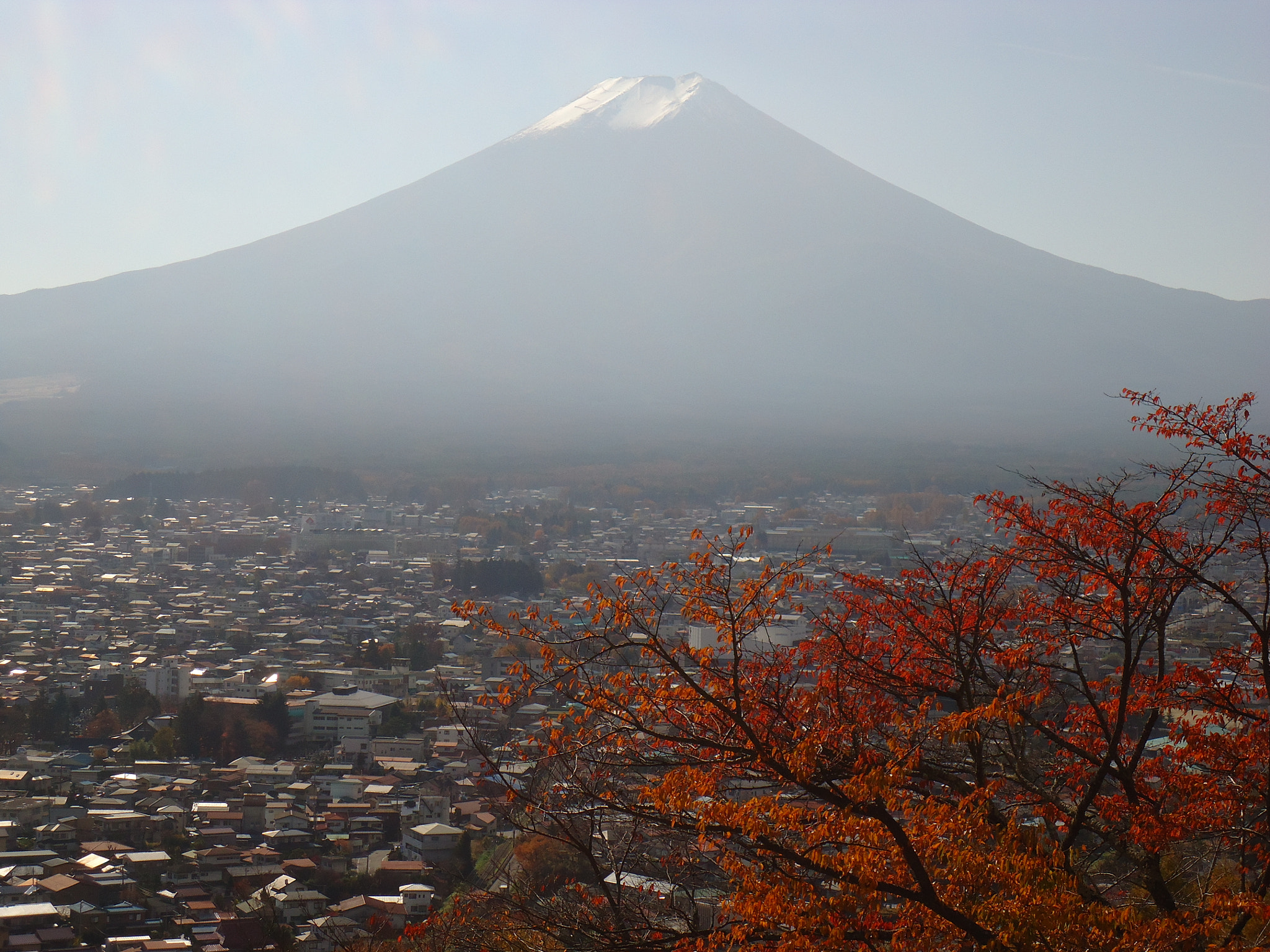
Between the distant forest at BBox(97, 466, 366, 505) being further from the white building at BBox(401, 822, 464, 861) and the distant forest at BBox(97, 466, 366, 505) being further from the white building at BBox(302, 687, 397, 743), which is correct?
the white building at BBox(401, 822, 464, 861)

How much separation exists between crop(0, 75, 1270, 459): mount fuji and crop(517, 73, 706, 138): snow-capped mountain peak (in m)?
0.33

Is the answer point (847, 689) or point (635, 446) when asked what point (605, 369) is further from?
point (847, 689)

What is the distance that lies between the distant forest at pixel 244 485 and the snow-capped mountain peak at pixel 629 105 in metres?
71.9

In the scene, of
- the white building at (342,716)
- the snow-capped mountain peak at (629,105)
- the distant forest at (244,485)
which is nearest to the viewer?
the white building at (342,716)

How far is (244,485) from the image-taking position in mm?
49531

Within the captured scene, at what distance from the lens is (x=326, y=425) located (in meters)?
66.6

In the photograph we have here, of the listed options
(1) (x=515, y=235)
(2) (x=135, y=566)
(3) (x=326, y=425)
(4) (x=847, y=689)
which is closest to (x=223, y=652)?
(2) (x=135, y=566)

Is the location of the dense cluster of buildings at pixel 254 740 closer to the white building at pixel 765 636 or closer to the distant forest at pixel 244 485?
the white building at pixel 765 636

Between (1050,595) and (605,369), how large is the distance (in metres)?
79.3

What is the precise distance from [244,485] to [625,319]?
165ft

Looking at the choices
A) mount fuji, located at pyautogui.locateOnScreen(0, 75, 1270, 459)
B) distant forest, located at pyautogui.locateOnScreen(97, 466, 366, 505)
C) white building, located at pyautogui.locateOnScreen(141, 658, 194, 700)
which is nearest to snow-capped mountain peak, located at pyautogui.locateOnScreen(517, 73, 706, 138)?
mount fuji, located at pyautogui.locateOnScreen(0, 75, 1270, 459)

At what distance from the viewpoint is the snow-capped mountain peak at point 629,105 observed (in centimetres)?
11356

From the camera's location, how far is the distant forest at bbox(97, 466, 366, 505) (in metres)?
49.2

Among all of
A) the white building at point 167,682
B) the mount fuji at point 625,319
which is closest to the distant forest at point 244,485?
the mount fuji at point 625,319
